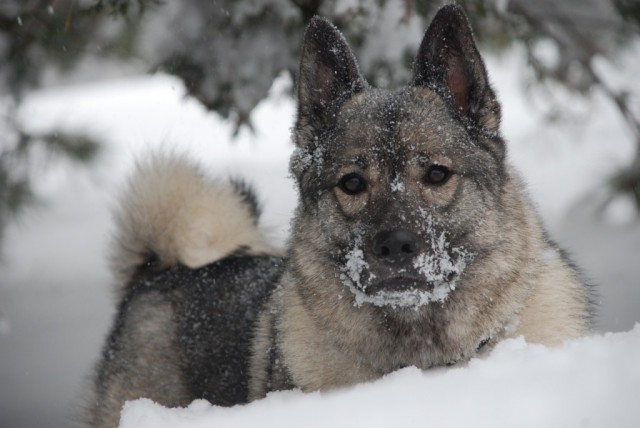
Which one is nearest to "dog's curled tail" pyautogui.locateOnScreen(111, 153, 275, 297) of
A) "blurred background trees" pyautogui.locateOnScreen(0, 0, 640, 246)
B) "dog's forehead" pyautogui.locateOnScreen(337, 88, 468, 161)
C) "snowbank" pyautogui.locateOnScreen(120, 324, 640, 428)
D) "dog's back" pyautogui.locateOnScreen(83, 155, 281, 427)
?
"dog's back" pyautogui.locateOnScreen(83, 155, 281, 427)

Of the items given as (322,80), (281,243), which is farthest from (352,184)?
(281,243)

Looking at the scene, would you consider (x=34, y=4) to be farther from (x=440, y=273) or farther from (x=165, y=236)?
(x=440, y=273)

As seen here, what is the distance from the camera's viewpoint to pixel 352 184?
2668mm

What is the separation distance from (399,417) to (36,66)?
4.73m

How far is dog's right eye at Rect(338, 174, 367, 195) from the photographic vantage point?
2.65 m

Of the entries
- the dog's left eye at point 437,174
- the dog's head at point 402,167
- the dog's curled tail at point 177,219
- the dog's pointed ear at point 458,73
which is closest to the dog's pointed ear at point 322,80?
the dog's head at point 402,167

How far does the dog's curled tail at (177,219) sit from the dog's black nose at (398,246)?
1.69 m

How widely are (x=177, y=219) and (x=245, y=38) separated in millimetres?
1248

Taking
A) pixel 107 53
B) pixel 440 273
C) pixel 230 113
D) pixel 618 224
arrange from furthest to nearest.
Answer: pixel 618 224
pixel 107 53
pixel 230 113
pixel 440 273

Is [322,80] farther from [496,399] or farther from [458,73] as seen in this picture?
[496,399]

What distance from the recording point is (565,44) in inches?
198

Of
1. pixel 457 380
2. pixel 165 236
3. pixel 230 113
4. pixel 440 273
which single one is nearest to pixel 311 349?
pixel 440 273

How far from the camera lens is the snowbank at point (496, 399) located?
1.61m

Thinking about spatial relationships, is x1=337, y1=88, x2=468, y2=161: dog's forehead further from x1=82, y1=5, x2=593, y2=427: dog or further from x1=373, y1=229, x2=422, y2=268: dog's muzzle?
x1=373, y1=229, x2=422, y2=268: dog's muzzle
